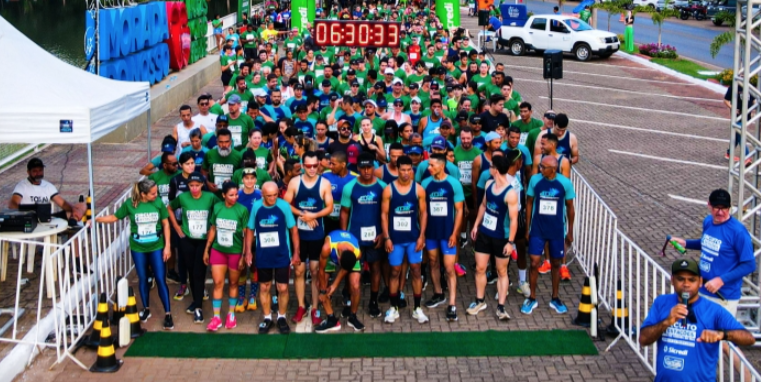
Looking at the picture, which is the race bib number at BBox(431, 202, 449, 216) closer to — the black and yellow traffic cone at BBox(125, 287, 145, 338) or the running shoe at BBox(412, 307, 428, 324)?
the running shoe at BBox(412, 307, 428, 324)

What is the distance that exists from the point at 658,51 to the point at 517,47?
210 inches

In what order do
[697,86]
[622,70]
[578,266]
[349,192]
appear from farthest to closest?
1. [622,70]
2. [697,86]
3. [578,266]
4. [349,192]

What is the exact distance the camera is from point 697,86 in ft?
86.7

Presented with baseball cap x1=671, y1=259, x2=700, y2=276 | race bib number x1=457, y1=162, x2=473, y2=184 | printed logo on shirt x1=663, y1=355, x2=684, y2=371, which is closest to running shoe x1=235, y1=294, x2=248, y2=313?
race bib number x1=457, y1=162, x2=473, y2=184

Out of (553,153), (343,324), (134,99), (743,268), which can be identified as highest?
(134,99)

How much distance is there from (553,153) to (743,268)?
3.17m

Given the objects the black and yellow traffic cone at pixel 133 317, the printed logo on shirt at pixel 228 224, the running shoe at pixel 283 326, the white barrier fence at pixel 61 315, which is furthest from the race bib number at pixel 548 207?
the white barrier fence at pixel 61 315

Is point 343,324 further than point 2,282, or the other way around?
point 2,282

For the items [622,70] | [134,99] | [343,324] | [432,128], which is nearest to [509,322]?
[343,324]

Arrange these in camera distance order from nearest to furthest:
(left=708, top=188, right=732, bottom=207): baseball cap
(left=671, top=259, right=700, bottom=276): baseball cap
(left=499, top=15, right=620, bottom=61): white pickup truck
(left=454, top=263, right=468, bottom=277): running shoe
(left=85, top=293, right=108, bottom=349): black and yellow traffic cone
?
(left=671, top=259, right=700, bottom=276): baseball cap < (left=708, top=188, right=732, bottom=207): baseball cap < (left=85, top=293, right=108, bottom=349): black and yellow traffic cone < (left=454, top=263, right=468, bottom=277): running shoe < (left=499, top=15, right=620, bottom=61): white pickup truck

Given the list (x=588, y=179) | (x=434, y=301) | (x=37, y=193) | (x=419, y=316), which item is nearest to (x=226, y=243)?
(x=419, y=316)

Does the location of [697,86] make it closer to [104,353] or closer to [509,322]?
[509,322]

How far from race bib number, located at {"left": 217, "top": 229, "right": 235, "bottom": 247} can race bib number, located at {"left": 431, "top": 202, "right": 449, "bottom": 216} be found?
212cm

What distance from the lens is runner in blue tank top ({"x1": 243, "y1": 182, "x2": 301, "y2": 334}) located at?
8.50 m
